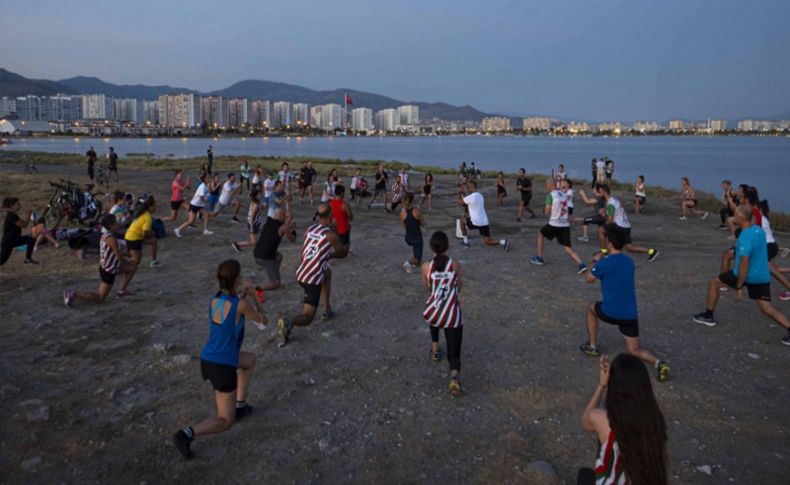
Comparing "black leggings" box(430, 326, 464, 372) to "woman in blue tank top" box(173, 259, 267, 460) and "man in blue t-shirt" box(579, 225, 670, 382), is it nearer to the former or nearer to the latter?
"man in blue t-shirt" box(579, 225, 670, 382)

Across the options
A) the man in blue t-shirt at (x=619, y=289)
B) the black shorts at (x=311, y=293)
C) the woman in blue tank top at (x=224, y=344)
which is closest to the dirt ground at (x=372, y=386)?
the woman in blue tank top at (x=224, y=344)

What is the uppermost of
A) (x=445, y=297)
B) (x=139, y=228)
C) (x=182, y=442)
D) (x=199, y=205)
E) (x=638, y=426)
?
(x=199, y=205)

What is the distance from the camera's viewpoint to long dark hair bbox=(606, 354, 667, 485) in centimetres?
255

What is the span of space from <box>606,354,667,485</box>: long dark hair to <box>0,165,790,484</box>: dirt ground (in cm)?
200

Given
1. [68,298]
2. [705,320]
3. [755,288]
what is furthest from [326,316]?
[755,288]

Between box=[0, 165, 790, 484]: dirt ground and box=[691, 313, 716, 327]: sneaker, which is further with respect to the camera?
box=[691, 313, 716, 327]: sneaker

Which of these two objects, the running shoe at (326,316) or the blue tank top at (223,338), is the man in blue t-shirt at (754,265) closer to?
the running shoe at (326,316)

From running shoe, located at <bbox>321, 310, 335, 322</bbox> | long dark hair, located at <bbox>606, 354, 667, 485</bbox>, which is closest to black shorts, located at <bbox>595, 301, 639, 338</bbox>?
long dark hair, located at <bbox>606, 354, 667, 485</bbox>

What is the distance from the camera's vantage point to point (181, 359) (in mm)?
6703

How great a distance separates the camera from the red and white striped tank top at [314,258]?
7285 mm

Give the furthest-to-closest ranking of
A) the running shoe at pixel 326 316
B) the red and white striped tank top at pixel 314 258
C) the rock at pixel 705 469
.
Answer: the running shoe at pixel 326 316 → the red and white striped tank top at pixel 314 258 → the rock at pixel 705 469

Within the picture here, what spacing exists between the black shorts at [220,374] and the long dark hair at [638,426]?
327cm

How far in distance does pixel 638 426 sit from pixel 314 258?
5289 millimetres

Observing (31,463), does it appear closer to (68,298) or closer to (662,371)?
(68,298)
